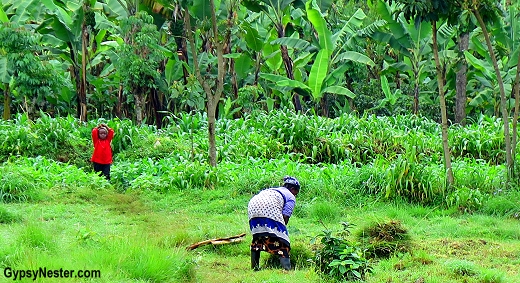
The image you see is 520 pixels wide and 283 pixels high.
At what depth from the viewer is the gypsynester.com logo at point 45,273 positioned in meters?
5.34

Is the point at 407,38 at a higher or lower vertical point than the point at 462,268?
higher

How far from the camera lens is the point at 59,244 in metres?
7.09

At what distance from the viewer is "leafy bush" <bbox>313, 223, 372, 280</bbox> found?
264 inches

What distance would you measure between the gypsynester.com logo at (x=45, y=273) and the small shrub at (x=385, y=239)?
3526mm

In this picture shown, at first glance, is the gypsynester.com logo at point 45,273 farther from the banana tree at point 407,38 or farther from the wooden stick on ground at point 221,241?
the banana tree at point 407,38

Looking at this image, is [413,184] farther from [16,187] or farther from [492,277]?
[16,187]

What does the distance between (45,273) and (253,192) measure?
20.2 feet

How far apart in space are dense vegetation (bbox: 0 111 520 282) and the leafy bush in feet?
0.05

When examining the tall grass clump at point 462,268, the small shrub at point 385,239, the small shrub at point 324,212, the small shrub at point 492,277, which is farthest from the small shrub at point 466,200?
the small shrub at point 492,277

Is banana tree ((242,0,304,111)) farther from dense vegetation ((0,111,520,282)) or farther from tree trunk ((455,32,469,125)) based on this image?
tree trunk ((455,32,469,125))

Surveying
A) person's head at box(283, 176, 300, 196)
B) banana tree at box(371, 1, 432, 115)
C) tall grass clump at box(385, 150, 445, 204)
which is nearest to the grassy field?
tall grass clump at box(385, 150, 445, 204)

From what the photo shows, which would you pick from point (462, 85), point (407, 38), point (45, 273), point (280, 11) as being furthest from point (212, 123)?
point (462, 85)

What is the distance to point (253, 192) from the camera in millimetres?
11367

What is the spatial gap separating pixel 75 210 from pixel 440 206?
5.62m
